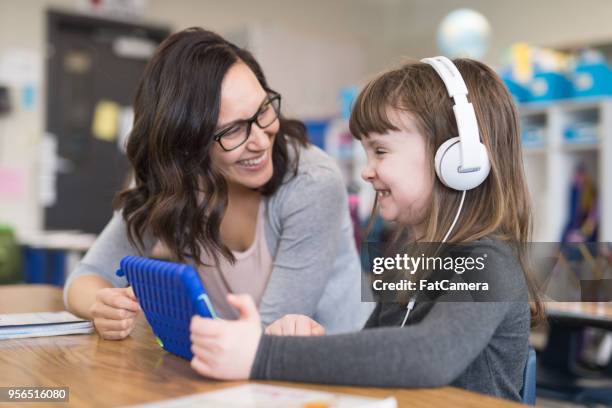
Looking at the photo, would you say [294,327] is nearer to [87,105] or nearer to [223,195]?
[223,195]

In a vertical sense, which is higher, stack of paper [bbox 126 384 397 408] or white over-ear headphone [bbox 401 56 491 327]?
white over-ear headphone [bbox 401 56 491 327]

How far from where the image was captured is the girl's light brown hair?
104cm

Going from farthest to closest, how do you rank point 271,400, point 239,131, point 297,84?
point 297,84
point 239,131
point 271,400

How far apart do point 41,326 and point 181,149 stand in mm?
410

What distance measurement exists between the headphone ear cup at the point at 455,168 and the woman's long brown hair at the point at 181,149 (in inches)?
18.8

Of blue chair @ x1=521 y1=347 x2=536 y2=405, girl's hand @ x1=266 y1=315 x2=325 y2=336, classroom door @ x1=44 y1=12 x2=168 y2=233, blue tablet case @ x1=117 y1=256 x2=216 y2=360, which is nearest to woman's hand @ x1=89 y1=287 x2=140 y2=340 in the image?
blue tablet case @ x1=117 y1=256 x2=216 y2=360

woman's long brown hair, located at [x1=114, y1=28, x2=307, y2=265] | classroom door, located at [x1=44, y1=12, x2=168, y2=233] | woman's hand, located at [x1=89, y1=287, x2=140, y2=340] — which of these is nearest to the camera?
woman's hand, located at [x1=89, y1=287, x2=140, y2=340]

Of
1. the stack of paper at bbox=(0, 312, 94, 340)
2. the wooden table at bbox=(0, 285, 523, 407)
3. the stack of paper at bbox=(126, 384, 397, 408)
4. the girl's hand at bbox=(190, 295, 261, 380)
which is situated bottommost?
the stack of paper at bbox=(0, 312, 94, 340)

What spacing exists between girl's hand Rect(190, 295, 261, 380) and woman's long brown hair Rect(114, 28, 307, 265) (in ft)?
1.87

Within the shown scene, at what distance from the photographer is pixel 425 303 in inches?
38.2

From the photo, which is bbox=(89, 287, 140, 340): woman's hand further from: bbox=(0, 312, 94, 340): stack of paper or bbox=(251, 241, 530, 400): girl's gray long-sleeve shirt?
bbox=(251, 241, 530, 400): girl's gray long-sleeve shirt

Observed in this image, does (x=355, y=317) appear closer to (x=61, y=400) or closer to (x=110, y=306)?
(x=110, y=306)

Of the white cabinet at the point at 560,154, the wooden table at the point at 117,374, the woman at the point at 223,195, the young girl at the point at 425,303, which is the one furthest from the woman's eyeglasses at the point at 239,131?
the white cabinet at the point at 560,154

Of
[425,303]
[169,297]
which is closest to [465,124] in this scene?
[425,303]
